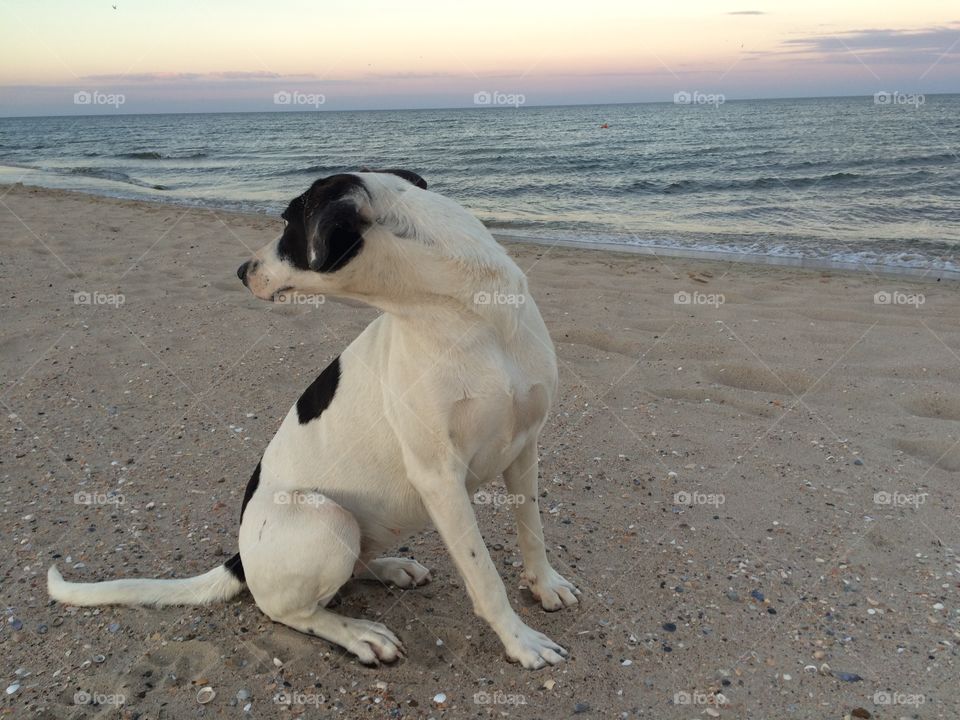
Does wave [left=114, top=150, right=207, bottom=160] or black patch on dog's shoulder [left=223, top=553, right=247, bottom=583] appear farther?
wave [left=114, top=150, right=207, bottom=160]

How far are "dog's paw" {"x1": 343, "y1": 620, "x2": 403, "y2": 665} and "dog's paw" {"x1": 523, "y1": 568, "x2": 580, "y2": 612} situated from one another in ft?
2.13

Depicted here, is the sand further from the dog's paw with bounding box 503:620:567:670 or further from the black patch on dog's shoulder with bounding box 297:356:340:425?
the black patch on dog's shoulder with bounding box 297:356:340:425

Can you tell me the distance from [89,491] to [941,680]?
4.24 metres

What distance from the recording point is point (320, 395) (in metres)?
3.11

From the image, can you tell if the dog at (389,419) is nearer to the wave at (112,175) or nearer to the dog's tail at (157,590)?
the dog's tail at (157,590)

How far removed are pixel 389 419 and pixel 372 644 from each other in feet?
3.07

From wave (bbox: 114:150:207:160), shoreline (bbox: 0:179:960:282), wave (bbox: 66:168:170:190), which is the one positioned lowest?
shoreline (bbox: 0:179:960:282)

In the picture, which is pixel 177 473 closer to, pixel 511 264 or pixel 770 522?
pixel 511 264

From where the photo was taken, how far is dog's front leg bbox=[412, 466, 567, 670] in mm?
2742

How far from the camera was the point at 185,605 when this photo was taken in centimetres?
330

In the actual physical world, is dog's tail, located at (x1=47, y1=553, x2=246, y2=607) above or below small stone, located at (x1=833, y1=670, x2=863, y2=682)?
above

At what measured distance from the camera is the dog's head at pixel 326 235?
2408 mm

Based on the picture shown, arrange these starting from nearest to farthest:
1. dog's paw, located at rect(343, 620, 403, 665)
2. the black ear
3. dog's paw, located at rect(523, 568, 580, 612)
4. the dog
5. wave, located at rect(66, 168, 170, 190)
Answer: the black ear < the dog < dog's paw, located at rect(343, 620, 403, 665) < dog's paw, located at rect(523, 568, 580, 612) < wave, located at rect(66, 168, 170, 190)


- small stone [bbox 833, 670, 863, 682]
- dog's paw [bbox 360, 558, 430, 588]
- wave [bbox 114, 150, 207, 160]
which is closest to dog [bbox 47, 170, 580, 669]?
dog's paw [bbox 360, 558, 430, 588]
